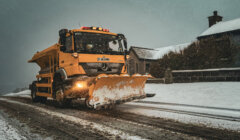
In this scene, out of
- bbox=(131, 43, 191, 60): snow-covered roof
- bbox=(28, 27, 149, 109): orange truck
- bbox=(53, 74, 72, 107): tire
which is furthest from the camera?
bbox=(131, 43, 191, 60): snow-covered roof

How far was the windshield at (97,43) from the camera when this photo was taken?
6.47m

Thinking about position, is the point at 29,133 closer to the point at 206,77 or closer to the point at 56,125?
the point at 56,125

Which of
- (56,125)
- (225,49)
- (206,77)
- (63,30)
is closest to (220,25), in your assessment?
(225,49)

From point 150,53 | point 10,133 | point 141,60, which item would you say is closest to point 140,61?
point 141,60

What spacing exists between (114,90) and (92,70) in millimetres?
1055

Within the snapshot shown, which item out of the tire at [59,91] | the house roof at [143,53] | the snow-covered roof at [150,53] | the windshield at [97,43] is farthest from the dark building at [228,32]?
the tire at [59,91]

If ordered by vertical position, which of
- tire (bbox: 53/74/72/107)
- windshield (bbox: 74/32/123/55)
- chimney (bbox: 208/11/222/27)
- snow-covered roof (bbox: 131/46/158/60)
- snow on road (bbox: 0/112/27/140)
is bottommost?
snow on road (bbox: 0/112/27/140)

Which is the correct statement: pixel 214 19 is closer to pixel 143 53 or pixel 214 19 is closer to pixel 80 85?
pixel 143 53

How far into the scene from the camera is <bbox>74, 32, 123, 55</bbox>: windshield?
6473mm

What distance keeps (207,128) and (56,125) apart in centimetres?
345

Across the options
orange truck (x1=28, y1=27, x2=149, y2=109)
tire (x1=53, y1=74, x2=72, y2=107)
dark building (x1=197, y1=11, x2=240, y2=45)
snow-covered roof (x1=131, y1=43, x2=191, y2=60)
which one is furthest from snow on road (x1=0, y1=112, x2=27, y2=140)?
snow-covered roof (x1=131, y1=43, x2=191, y2=60)

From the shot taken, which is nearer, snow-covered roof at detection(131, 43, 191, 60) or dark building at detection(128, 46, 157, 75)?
dark building at detection(128, 46, 157, 75)

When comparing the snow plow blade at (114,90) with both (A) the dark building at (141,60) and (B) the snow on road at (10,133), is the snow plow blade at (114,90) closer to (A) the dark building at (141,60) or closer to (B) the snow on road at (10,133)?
(B) the snow on road at (10,133)

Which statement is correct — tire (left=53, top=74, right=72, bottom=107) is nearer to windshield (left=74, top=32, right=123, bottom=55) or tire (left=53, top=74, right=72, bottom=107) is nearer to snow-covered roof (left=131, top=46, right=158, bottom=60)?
windshield (left=74, top=32, right=123, bottom=55)
